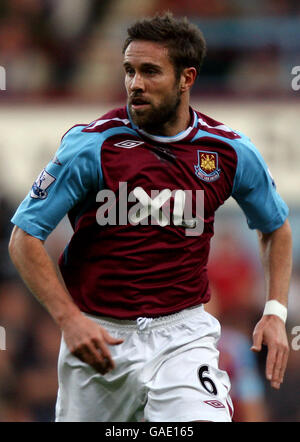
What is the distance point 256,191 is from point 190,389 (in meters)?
1.07

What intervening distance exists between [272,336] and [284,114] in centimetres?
549

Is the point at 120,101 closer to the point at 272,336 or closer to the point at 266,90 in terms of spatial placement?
the point at 266,90

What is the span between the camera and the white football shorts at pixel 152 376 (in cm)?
382

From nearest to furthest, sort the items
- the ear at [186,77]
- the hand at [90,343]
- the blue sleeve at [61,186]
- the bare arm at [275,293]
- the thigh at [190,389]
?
the hand at [90,343]
the thigh at [190,389]
the blue sleeve at [61,186]
the bare arm at [275,293]
the ear at [186,77]

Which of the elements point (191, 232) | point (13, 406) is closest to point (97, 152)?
point (191, 232)

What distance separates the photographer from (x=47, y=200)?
3.90m

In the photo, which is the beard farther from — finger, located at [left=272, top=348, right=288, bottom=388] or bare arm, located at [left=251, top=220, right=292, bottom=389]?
finger, located at [left=272, top=348, right=288, bottom=388]

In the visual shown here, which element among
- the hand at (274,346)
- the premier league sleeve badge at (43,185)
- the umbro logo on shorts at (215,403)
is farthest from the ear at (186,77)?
the umbro logo on shorts at (215,403)

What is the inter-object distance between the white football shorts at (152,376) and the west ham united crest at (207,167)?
60cm

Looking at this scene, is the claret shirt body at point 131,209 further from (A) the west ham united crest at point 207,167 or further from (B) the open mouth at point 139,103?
(B) the open mouth at point 139,103

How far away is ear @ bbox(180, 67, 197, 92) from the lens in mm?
4234

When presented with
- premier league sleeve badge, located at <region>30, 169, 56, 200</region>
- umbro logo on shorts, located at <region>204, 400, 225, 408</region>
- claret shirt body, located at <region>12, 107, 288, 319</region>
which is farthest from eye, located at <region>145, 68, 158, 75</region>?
umbro logo on shorts, located at <region>204, 400, 225, 408</region>

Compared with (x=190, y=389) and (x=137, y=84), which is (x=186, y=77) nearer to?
(x=137, y=84)

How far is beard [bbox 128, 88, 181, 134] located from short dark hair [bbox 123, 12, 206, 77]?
0.13 meters
